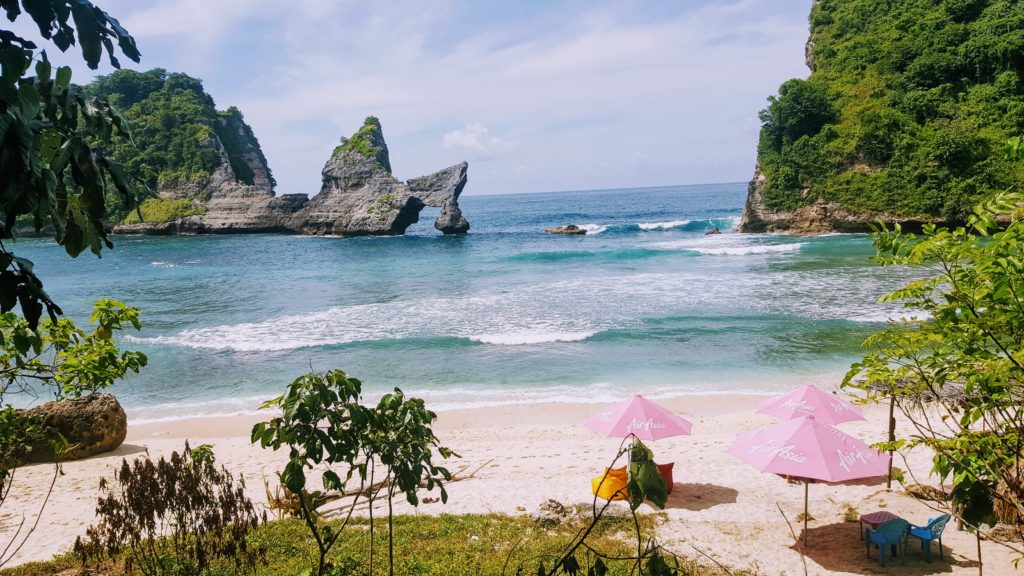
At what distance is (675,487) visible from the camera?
35.8 ft

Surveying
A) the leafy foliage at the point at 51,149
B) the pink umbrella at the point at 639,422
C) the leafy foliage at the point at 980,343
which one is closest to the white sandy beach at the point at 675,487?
the pink umbrella at the point at 639,422

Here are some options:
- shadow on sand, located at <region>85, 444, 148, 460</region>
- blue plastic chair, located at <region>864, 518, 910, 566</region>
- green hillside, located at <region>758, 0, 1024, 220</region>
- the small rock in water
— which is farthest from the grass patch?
the small rock in water

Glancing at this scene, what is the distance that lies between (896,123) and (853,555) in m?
50.2

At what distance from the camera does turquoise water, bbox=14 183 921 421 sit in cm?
1867

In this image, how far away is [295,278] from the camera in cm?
3997

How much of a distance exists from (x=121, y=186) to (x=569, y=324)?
75.8 feet

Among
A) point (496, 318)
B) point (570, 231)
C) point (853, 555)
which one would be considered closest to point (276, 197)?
point (570, 231)

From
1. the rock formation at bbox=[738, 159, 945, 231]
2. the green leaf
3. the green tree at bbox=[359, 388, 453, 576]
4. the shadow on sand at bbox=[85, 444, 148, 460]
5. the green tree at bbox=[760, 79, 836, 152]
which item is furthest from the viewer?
the green tree at bbox=[760, 79, 836, 152]

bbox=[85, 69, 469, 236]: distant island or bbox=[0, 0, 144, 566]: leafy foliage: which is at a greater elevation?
bbox=[85, 69, 469, 236]: distant island

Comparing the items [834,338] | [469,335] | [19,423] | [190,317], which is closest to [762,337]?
[834,338]

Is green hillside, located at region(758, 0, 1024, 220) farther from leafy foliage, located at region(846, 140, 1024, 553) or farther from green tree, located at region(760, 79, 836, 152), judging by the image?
leafy foliage, located at region(846, 140, 1024, 553)

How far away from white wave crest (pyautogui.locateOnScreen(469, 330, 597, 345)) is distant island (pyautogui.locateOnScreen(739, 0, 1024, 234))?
1323 inches

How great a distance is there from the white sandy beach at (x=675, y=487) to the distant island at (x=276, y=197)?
51.5 m

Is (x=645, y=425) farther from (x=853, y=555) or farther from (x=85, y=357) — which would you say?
(x=85, y=357)
